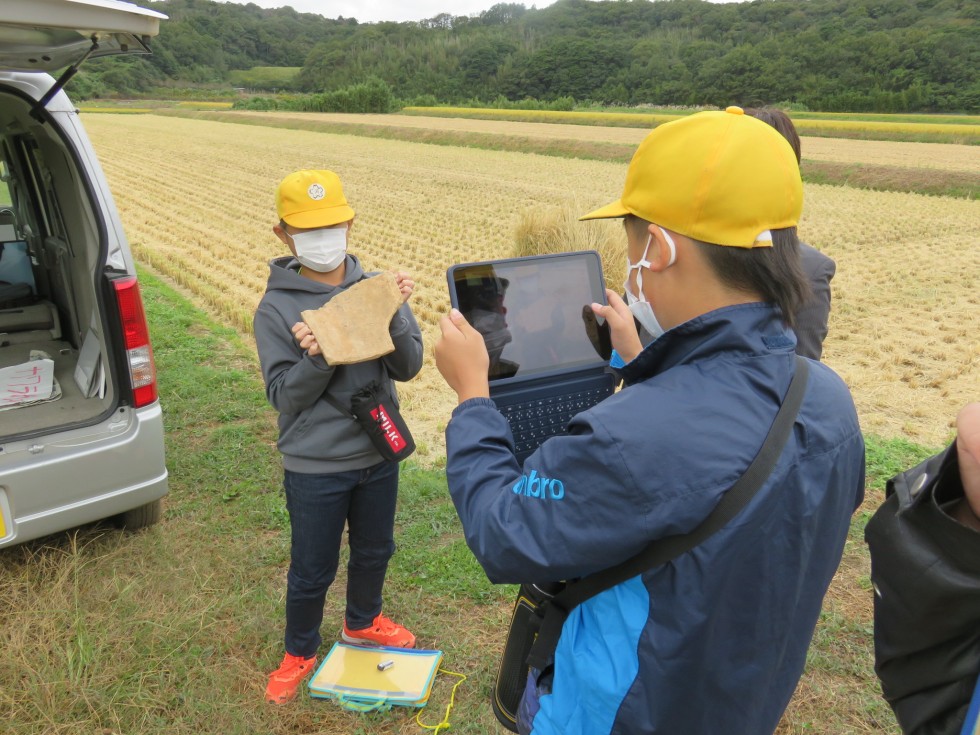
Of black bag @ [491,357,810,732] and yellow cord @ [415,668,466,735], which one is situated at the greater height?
black bag @ [491,357,810,732]

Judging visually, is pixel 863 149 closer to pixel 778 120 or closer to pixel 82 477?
pixel 778 120

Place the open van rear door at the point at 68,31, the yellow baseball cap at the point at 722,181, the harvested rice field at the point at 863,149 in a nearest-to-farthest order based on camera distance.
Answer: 1. the yellow baseball cap at the point at 722,181
2. the open van rear door at the point at 68,31
3. the harvested rice field at the point at 863,149

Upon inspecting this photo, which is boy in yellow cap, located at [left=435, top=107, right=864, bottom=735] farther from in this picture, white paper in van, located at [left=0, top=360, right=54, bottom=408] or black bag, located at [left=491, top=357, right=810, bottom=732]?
white paper in van, located at [left=0, top=360, right=54, bottom=408]

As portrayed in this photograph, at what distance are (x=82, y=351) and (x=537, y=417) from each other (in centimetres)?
291

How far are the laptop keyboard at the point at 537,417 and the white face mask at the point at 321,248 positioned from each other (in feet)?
3.21

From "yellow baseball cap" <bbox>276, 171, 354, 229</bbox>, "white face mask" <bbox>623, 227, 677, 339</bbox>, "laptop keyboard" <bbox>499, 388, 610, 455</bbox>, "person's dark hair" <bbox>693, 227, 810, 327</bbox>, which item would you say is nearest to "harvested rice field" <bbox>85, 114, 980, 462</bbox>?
"yellow baseball cap" <bbox>276, 171, 354, 229</bbox>

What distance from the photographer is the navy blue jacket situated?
107 centimetres

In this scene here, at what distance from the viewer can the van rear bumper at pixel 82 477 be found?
2.62 m

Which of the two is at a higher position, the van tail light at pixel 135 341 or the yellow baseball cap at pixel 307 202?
the yellow baseball cap at pixel 307 202

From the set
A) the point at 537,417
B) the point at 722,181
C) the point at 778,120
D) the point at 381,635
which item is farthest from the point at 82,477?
the point at 778,120

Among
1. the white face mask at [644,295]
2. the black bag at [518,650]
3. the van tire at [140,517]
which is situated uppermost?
the white face mask at [644,295]

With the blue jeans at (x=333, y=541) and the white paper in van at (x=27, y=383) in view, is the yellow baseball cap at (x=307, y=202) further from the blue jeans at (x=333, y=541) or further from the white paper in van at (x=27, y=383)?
the white paper in van at (x=27, y=383)

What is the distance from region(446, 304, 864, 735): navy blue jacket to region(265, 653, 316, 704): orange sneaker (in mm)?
1481

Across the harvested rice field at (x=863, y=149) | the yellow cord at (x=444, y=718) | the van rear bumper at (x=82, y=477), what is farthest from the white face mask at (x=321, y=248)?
the harvested rice field at (x=863, y=149)
